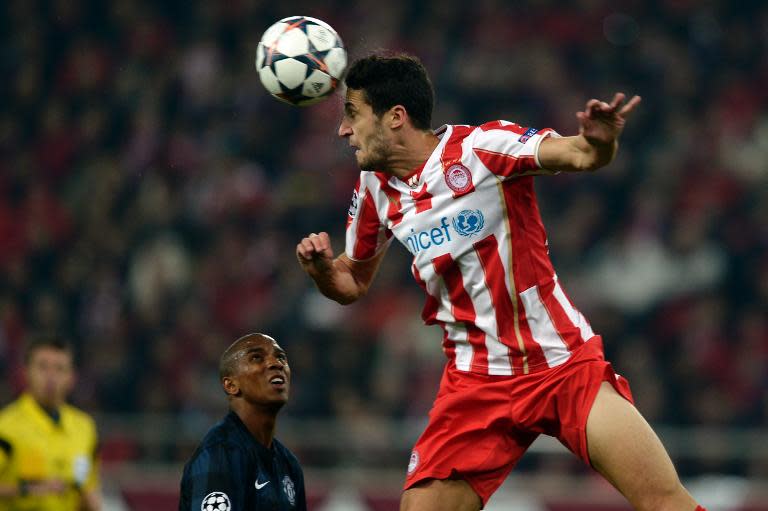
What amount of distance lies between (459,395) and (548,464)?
16.5 ft

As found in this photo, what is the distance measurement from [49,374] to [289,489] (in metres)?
2.60

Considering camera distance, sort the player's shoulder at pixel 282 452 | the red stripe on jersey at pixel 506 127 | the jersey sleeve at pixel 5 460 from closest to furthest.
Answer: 1. the red stripe on jersey at pixel 506 127
2. the player's shoulder at pixel 282 452
3. the jersey sleeve at pixel 5 460

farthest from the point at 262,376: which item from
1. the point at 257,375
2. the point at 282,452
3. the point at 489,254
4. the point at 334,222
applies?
the point at 334,222

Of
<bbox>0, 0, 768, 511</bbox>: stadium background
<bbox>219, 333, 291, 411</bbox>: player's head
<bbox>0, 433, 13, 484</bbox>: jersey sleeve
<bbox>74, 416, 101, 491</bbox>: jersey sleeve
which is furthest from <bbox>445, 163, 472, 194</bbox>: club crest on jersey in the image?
<bbox>0, 0, 768, 511</bbox>: stadium background

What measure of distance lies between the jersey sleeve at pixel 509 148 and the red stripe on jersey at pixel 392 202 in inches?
16.4

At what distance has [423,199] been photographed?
15.9 feet

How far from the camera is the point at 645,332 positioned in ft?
33.9

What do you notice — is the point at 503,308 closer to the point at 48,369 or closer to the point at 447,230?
the point at 447,230

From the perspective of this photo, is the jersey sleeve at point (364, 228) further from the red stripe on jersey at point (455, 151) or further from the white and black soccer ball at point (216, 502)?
the white and black soccer ball at point (216, 502)

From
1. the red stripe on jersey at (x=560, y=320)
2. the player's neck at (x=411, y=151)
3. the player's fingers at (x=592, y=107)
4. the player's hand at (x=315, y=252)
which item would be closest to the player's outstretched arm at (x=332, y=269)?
the player's hand at (x=315, y=252)

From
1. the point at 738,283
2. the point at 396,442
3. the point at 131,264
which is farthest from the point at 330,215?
the point at 738,283

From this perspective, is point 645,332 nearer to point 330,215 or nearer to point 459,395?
point 330,215

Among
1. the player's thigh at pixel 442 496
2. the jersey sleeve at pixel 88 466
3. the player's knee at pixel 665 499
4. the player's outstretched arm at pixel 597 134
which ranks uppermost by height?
the player's outstretched arm at pixel 597 134

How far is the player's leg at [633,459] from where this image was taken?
14.6 ft
